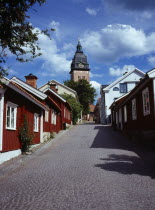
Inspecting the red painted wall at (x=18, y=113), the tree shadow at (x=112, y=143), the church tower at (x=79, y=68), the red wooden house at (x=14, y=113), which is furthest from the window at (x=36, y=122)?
the church tower at (x=79, y=68)

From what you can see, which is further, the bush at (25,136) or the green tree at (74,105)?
the green tree at (74,105)

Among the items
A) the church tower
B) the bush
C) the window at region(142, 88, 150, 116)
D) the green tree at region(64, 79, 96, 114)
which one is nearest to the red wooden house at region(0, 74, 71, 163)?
the bush

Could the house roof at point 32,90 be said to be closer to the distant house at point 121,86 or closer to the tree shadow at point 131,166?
the tree shadow at point 131,166

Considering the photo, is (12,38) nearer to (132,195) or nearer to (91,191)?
(91,191)

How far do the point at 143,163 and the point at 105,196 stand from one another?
4552 mm

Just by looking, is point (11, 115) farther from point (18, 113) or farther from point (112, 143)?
point (112, 143)

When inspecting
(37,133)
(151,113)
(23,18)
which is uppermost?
(23,18)

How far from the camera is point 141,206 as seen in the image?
4.38 meters

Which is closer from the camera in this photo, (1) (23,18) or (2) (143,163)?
(1) (23,18)

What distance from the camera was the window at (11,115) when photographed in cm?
1072

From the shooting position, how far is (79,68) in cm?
7744

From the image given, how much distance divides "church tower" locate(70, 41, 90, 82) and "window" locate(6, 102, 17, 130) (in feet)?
212

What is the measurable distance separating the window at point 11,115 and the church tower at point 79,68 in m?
64.6

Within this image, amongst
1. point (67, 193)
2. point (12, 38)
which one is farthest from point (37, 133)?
point (67, 193)
